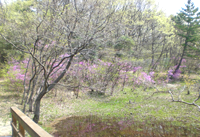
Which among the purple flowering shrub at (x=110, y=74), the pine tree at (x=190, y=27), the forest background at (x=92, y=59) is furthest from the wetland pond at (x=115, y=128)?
the pine tree at (x=190, y=27)

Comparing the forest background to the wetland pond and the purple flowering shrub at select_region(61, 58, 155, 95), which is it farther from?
the wetland pond

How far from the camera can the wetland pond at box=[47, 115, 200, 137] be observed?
5.95 meters

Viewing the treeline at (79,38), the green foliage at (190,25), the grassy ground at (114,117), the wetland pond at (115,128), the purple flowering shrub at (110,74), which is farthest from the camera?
the green foliage at (190,25)

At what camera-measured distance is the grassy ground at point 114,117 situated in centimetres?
627

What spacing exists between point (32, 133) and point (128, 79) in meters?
13.3

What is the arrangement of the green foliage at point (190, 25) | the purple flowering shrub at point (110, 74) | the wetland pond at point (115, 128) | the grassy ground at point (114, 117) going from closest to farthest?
the wetland pond at point (115, 128)
the grassy ground at point (114, 117)
the purple flowering shrub at point (110, 74)
the green foliage at point (190, 25)

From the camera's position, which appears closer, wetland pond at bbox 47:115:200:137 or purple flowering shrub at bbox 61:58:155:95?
wetland pond at bbox 47:115:200:137

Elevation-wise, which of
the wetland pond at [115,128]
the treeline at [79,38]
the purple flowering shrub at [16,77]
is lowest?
the wetland pond at [115,128]

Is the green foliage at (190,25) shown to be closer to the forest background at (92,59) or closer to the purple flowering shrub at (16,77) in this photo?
the forest background at (92,59)

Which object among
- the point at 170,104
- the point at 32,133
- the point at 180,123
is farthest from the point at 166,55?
the point at 32,133

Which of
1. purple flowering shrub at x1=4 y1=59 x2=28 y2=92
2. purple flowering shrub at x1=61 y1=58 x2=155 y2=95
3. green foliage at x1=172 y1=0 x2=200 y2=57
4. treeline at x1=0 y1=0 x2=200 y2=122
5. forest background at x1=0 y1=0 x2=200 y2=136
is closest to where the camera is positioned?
treeline at x1=0 y1=0 x2=200 y2=122

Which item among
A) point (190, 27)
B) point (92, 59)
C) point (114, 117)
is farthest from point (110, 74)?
point (190, 27)

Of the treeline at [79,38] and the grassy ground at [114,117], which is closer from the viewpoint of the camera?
A: the treeline at [79,38]

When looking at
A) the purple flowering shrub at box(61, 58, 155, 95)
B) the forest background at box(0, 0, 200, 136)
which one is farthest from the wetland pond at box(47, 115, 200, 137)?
the purple flowering shrub at box(61, 58, 155, 95)
